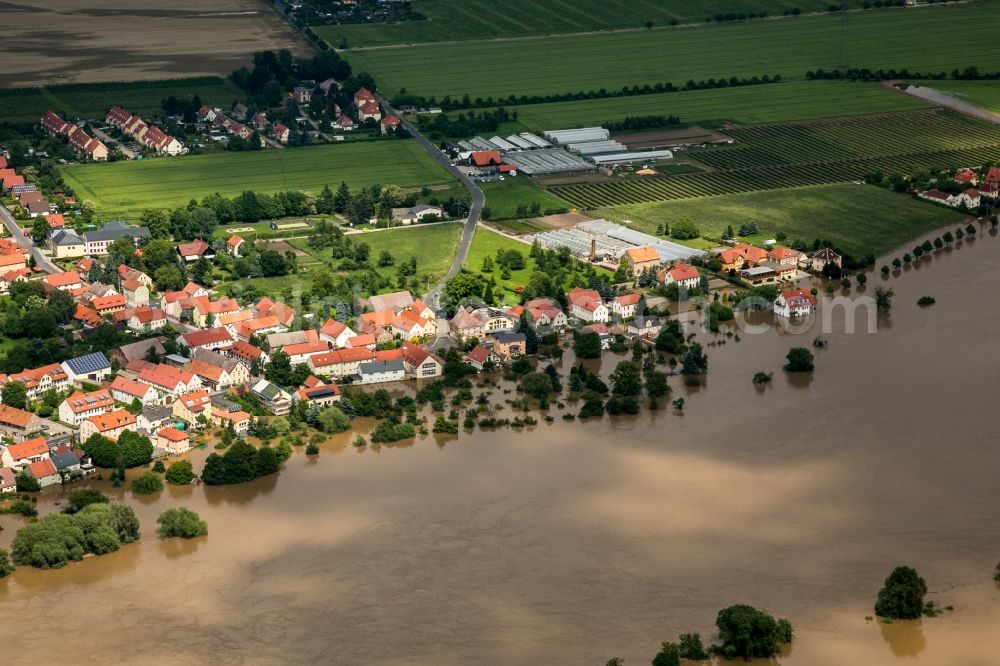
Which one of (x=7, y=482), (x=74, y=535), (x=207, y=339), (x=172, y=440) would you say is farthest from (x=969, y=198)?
(x=74, y=535)

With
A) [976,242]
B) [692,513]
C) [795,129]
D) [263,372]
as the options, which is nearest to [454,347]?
[263,372]

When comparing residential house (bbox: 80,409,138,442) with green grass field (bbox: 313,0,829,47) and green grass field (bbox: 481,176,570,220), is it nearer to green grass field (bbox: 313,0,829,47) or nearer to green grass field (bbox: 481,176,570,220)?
green grass field (bbox: 481,176,570,220)

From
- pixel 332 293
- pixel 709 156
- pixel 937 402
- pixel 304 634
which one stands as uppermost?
pixel 709 156

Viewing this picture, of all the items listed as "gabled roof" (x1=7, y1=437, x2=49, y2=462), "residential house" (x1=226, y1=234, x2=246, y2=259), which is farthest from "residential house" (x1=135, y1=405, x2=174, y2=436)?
"residential house" (x1=226, y1=234, x2=246, y2=259)

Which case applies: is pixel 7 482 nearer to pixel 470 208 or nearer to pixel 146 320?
pixel 146 320

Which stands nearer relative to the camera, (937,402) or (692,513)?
(692,513)

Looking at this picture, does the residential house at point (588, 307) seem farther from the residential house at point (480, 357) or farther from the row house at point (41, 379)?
the row house at point (41, 379)

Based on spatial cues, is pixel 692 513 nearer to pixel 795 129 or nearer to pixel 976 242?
pixel 976 242
